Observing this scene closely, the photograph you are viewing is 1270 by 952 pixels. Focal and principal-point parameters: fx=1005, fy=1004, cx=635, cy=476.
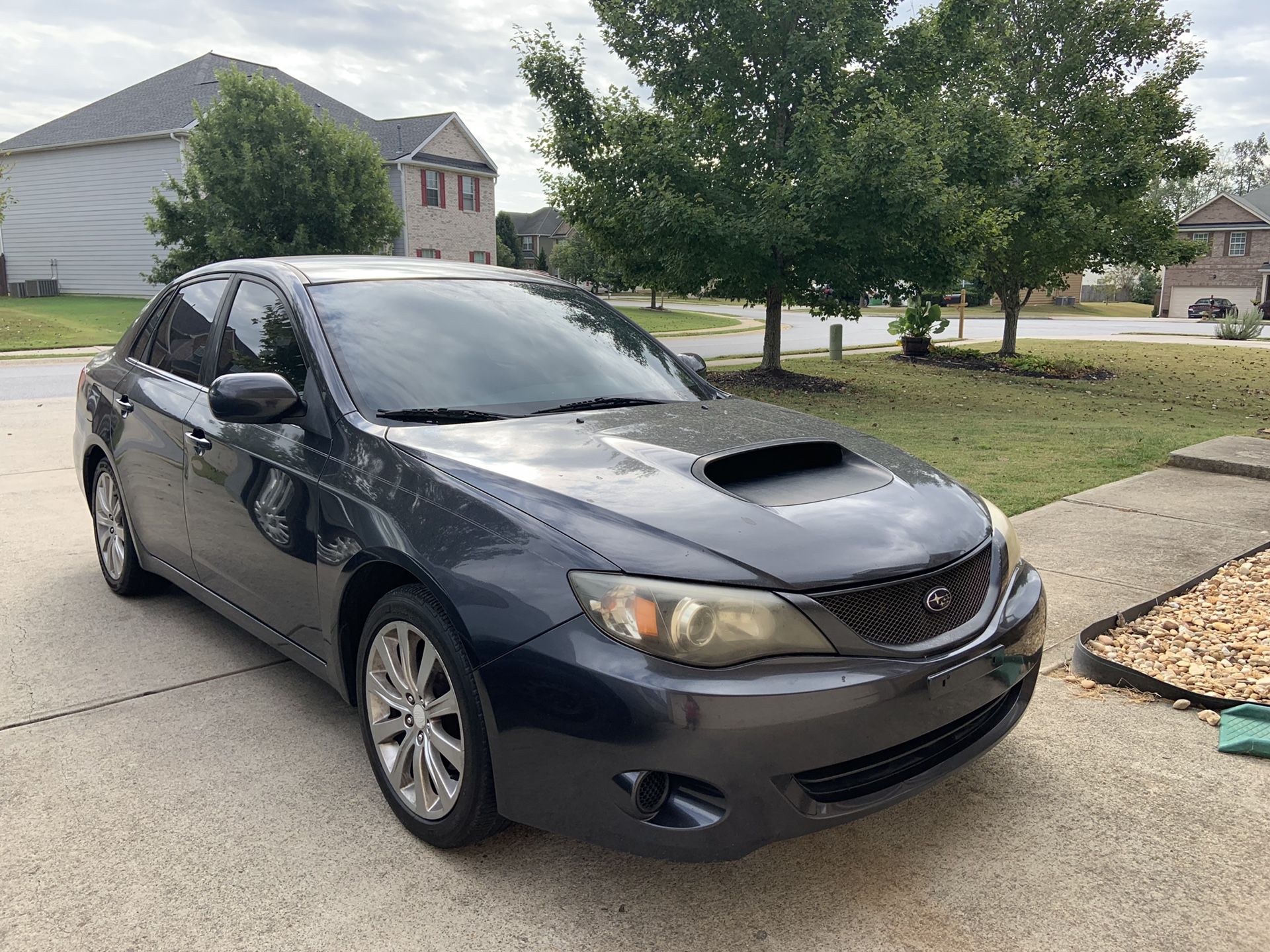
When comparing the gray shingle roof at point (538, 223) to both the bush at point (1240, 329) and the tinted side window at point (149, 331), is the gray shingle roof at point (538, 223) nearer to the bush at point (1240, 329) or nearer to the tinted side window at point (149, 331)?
the bush at point (1240, 329)

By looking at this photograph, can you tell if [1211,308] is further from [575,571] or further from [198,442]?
[575,571]

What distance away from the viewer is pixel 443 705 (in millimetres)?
2768

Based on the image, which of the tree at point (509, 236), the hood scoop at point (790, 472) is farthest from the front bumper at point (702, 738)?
the tree at point (509, 236)

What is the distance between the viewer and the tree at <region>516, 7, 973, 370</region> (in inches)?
535

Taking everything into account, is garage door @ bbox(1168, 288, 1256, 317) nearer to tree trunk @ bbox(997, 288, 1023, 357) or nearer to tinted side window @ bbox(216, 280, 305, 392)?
tree trunk @ bbox(997, 288, 1023, 357)

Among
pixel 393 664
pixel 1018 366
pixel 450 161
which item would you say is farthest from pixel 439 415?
pixel 450 161

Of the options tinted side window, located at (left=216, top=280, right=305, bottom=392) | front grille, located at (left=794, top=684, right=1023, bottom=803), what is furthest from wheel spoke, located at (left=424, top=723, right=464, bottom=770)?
tinted side window, located at (left=216, top=280, right=305, bottom=392)

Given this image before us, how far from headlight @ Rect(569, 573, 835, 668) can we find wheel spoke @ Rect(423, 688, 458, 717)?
1.85 feet

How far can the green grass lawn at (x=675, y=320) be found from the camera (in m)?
36.3

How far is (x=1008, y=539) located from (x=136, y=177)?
42.8m

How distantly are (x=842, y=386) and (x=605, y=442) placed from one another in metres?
14.2

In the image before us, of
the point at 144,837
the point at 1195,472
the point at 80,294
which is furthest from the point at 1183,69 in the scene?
the point at 80,294

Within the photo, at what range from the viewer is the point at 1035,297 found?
81688 millimetres

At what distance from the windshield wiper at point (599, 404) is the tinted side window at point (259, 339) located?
2.91 ft
